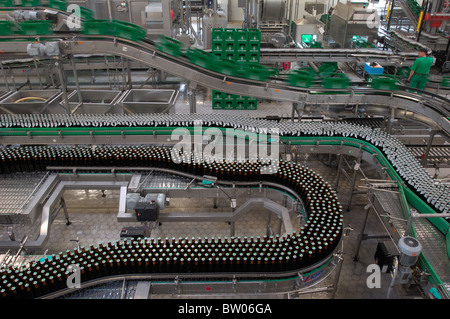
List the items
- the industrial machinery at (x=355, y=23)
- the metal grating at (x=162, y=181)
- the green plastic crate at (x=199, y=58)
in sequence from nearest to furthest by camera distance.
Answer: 1. the metal grating at (x=162, y=181)
2. the green plastic crate at (x=199, y=58)
3. the industrial machinery at (x=355, y=23)

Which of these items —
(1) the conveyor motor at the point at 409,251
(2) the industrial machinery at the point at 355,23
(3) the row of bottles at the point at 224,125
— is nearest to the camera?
Result: (1) the conveyor motor at the point at 409,251

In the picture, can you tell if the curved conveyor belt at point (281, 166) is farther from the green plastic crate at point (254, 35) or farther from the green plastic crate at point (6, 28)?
the green plastic crate at point (254, 35)

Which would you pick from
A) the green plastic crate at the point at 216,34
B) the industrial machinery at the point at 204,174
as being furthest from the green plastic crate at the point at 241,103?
the green plastic crate at the point at 216,34

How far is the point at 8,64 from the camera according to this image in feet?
37.5

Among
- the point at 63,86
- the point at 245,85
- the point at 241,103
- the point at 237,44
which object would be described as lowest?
the point at 241,103

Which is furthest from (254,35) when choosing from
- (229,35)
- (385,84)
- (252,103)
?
(385,84)

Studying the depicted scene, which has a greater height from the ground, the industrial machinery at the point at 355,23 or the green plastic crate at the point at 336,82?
the industrial machinery at the point at 355,23

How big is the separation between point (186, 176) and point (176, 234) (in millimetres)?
1342

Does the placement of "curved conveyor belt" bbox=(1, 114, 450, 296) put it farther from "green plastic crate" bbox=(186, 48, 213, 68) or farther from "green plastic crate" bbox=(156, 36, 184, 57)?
"green plastic crate" bbox=(156, 36, 184, 57)

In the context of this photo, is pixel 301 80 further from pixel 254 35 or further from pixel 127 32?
pixel 127 32

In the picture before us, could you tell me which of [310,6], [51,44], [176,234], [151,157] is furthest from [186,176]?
[310,6]

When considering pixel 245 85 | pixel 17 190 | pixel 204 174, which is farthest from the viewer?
pixel 245 85

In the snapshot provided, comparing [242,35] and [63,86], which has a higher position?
[242,35]

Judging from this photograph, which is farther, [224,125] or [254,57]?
[254,57]
